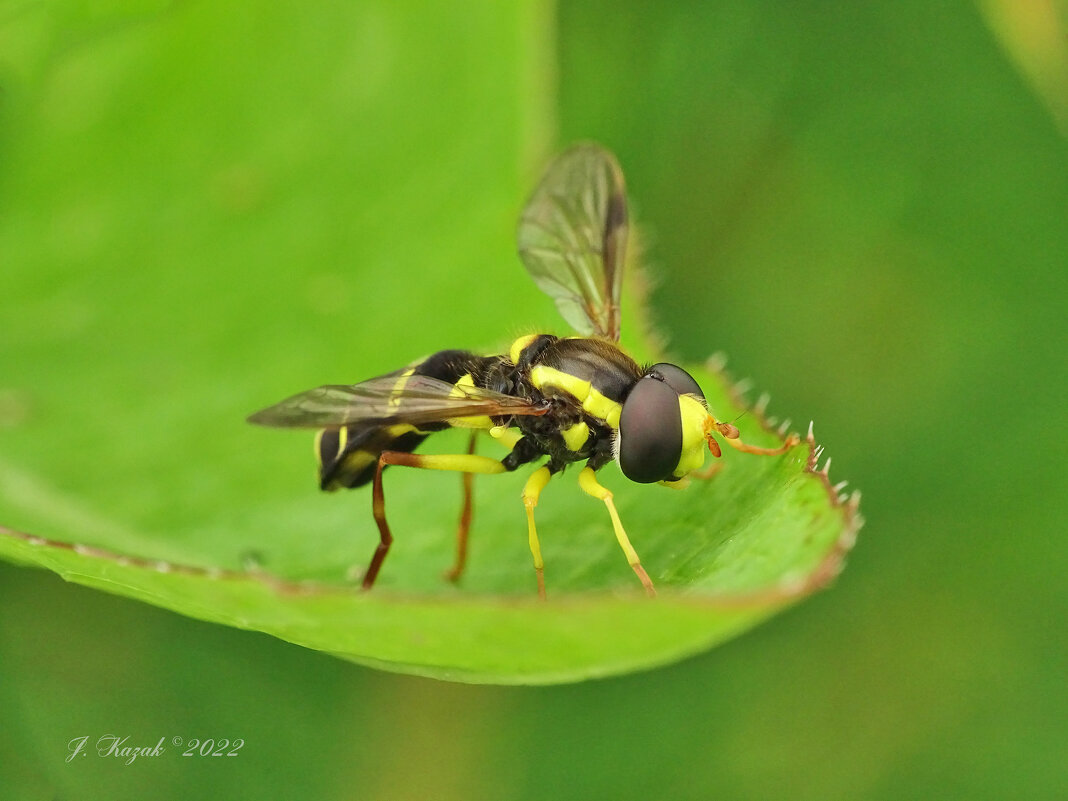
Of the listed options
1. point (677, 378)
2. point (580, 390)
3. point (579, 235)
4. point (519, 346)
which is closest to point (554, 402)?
point (580, 390)

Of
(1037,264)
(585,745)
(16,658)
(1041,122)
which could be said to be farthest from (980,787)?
(16,658)

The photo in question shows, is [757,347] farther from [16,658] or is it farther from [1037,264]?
[16,658]

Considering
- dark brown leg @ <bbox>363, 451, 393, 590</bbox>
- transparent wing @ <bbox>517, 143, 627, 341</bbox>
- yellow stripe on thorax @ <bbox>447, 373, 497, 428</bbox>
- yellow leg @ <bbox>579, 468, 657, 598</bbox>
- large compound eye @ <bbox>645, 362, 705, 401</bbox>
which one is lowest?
dark brown leg @ <bbox>363, 451, 393, 590</bbox>

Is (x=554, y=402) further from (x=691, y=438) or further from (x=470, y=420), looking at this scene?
(x=691, y=438)

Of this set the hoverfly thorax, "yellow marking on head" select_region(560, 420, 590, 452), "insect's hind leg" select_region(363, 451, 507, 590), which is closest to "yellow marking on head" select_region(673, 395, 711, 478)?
the hoverfly thorax

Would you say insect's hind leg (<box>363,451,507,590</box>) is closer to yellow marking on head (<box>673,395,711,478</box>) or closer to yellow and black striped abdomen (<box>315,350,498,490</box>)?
yellow and black striped abdomen (<box>315,350,498,490</box>)

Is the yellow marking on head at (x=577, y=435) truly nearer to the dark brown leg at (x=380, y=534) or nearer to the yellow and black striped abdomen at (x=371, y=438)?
the yellow and black striped abdomen at (x=371, y=438)
